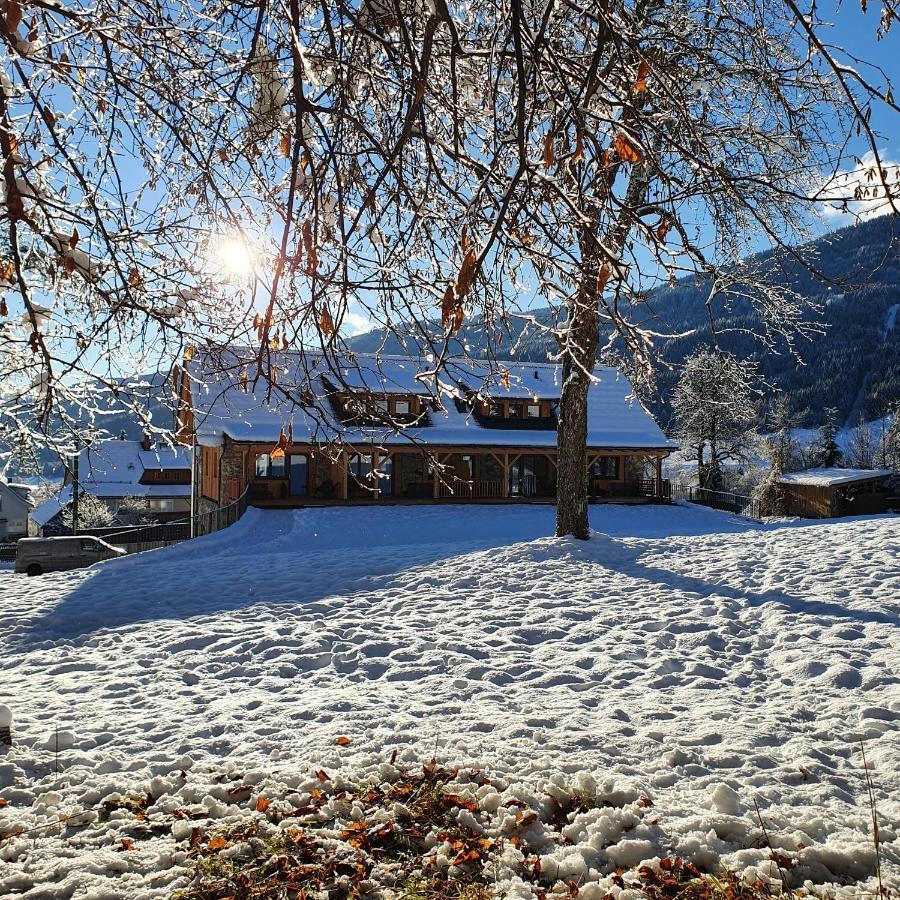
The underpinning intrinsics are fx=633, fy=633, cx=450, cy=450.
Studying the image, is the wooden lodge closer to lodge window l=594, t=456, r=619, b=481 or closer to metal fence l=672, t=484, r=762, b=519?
lodge window l=594, t=456, r=619, b=481

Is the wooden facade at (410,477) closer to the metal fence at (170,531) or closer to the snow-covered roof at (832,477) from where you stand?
the metal fence at (170,531)

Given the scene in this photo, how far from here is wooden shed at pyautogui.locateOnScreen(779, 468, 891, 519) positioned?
27.2m

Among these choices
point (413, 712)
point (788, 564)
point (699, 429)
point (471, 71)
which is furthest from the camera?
point (699, 429)

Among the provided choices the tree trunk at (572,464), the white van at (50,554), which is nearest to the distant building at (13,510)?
the white van at (50,554)

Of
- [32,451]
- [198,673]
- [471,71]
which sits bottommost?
[198,673]

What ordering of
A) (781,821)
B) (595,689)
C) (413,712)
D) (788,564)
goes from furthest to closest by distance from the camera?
(788,564) < (595,689) < (413,712) < (781,821)

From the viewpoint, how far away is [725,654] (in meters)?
5.62

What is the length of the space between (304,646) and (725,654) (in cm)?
395

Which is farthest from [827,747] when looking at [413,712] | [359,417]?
[359,417]

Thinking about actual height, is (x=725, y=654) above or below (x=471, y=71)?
below

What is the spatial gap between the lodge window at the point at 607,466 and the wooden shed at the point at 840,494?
795cm

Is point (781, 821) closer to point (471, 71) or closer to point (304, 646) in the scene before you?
point (471, 71)

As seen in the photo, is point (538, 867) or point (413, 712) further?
point (413, 712)

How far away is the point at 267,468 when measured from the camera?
83.1 feet
